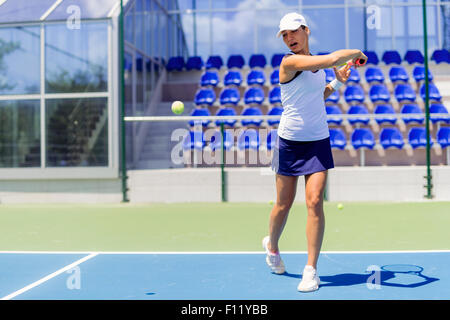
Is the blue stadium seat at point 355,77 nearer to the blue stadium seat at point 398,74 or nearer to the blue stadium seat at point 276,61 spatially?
the blue stadium seat at point 398,74

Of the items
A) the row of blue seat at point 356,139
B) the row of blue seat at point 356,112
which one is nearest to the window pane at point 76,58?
the row of blue seat at point 356,139

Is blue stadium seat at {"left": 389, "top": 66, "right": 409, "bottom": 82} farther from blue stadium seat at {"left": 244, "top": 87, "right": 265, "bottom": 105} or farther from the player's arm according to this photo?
the player's arm

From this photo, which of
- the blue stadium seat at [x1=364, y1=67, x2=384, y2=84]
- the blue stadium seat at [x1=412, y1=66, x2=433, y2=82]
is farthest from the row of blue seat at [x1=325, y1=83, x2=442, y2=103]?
the blue stadium seat at [x1=412, y1=66, x2=433, y2=82]

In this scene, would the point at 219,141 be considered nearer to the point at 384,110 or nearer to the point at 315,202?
the point at 384,110

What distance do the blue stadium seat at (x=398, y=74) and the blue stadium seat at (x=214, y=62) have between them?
4865mm

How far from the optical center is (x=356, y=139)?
11062 mm

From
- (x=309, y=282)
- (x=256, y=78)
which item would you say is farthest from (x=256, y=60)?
(x=309, y=282)

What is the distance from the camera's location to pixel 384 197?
29.7ft

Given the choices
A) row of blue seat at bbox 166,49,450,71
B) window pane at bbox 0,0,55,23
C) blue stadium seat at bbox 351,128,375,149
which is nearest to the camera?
window pane at bbox 0,0,55,23

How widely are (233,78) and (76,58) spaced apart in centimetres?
485

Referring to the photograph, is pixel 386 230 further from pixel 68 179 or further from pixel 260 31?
pixel 260 31

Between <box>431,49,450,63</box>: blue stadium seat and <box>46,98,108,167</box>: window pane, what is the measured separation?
10120 mm

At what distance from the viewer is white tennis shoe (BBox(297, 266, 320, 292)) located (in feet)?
10.2

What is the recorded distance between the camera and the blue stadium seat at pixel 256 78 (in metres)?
13.2
